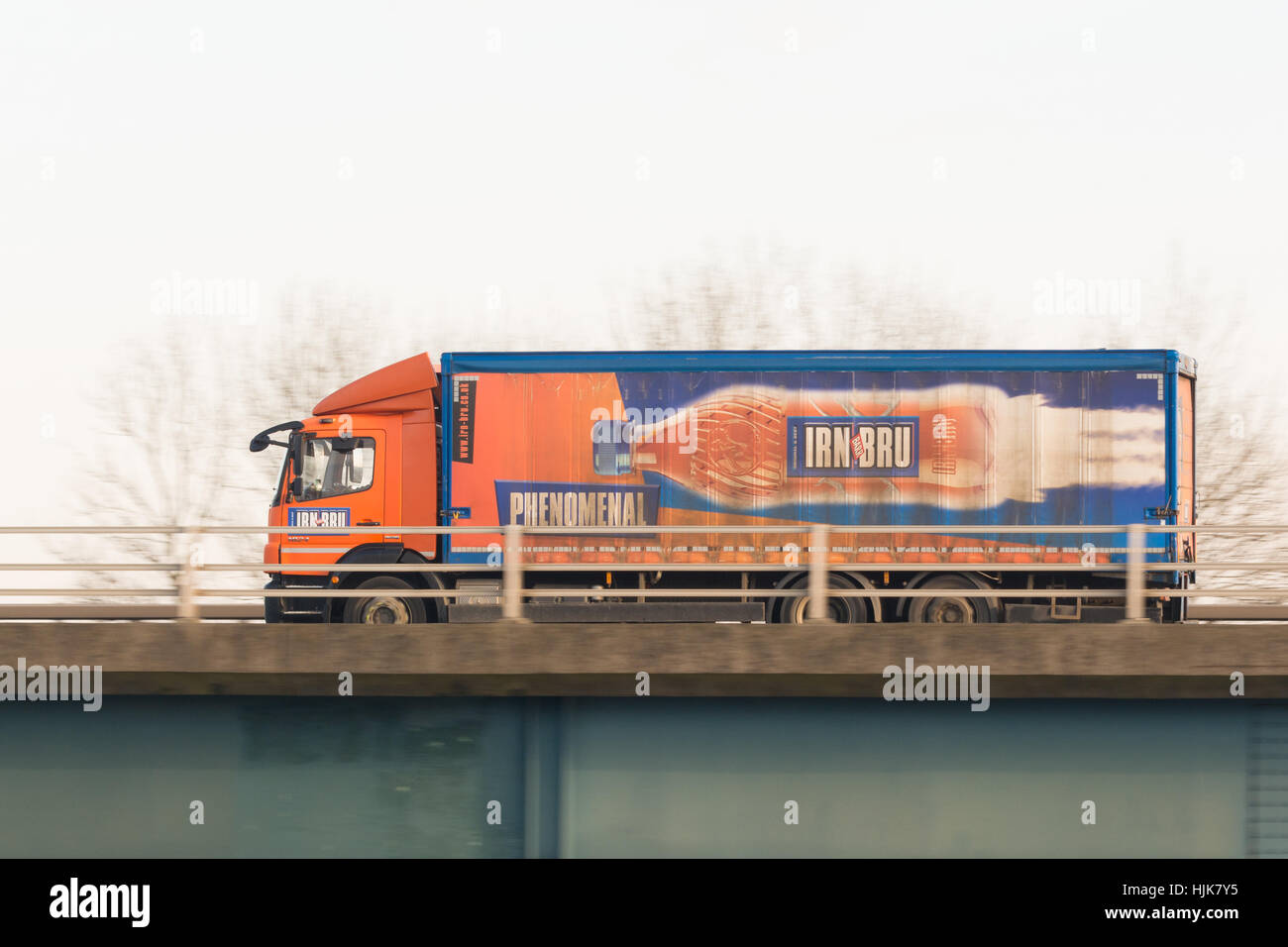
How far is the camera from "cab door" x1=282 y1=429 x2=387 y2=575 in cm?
1336

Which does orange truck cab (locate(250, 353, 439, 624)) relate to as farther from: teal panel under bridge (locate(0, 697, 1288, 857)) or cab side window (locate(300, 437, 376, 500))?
teal panel under bridge (locate(0, 697, 1288, 857))

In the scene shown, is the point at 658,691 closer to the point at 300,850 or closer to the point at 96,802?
the point at 300,850

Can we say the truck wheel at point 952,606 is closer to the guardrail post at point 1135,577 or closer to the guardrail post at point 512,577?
the guardrail post at point 1135,577

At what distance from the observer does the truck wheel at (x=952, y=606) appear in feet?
40.6

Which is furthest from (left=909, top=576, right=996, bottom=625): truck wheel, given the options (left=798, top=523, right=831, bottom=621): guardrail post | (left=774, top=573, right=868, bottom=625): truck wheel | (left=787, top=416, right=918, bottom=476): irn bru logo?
(left=798, top=523, right=831, bottom=621): guardrail post

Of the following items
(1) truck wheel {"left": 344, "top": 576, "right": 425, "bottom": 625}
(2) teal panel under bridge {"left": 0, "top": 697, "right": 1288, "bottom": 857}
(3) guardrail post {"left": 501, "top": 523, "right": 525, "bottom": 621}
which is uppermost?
(3) guardrail post {"left": 501, "top": 523, "right": 525, "bottom": 621}

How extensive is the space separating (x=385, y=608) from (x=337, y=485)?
1.98 metres

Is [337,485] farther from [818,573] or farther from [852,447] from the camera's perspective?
[818,573]

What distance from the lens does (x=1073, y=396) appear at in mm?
12883

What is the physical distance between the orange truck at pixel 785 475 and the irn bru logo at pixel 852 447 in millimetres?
25

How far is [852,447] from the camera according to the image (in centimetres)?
1292

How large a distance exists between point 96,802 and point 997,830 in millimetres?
7887

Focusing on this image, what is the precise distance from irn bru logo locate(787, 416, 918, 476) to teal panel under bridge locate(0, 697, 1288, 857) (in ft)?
14.3

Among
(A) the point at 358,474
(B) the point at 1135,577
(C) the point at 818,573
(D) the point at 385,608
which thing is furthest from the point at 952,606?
(A) the point at 358,474
